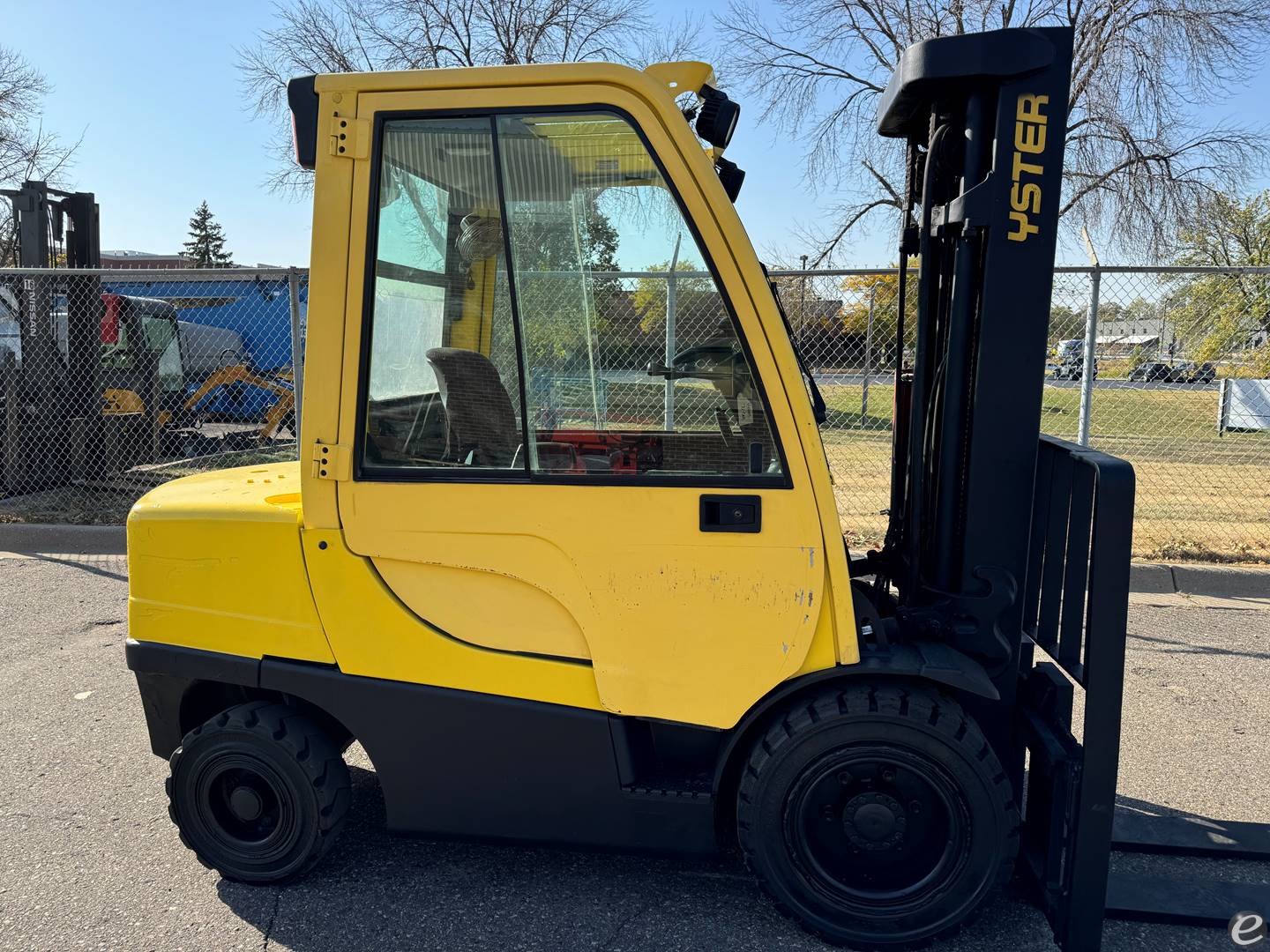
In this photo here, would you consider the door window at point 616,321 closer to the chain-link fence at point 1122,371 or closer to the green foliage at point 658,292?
the green foliage at point 658,292

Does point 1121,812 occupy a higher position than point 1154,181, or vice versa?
point 1154,181

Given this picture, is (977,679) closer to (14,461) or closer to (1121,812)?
(1121,812)

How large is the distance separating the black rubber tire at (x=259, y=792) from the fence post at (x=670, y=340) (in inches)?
58.7

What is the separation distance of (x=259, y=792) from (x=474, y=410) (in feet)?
4.69

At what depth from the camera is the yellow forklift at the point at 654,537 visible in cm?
246

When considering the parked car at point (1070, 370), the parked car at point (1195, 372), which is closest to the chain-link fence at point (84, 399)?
the parked car at point (1070, 370)

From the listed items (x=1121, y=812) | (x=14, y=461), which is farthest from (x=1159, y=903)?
(x=14, y=461)

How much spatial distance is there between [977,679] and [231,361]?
17.6m

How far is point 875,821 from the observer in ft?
8.29

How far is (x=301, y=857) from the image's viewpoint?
9.43ft

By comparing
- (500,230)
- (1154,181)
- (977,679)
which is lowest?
(977,679)

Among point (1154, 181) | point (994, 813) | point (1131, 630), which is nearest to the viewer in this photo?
point (994, 813)

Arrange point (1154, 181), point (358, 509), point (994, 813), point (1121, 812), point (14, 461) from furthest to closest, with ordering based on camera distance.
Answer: point (1154, 181)
point (14, 461)
point (1121, 812)
point (358, 509)
point (994, 813)

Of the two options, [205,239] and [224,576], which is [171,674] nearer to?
[224,576]
